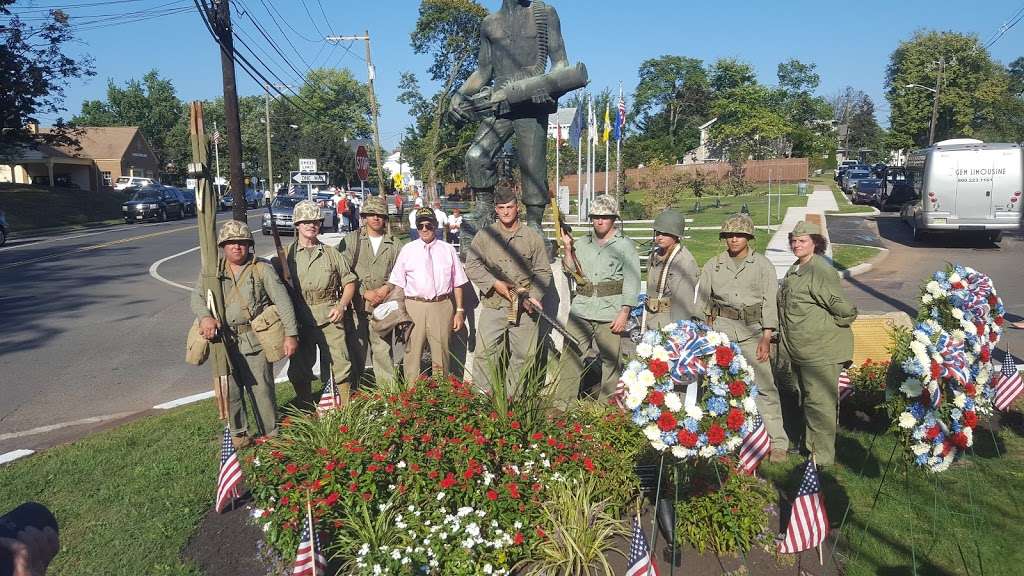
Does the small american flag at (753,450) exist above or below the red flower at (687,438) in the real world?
below

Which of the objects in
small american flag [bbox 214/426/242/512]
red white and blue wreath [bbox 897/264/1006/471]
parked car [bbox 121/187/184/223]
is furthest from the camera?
parked car [bbox 121/187/184/223]

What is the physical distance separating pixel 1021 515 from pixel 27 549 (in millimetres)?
5165

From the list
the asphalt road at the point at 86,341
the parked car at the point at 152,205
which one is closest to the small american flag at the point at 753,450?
the asphalt road at the point at 86,341

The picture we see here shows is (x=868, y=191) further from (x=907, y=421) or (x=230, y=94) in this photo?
(x=907, y=421)

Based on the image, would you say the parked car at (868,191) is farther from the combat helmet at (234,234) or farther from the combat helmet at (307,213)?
the combat helmet at (234,234)

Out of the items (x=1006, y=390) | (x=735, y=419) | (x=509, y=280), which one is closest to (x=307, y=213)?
(x=509, y=280)

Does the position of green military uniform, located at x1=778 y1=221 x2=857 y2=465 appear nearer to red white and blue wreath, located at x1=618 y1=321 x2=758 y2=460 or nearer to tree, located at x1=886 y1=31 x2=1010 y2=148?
red white and blue wreath, located at x1=618 y1=321 x2=758 y2=460

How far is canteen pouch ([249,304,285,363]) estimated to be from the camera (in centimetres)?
508

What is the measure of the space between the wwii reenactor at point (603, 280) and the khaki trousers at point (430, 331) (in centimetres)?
99

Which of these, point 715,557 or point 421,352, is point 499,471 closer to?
point 715,557

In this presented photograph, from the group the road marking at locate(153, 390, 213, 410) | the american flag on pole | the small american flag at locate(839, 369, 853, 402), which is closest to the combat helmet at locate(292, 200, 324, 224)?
the road marking at locate(153, 390, 213, 410)

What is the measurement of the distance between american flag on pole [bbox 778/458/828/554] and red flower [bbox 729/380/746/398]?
0.70m

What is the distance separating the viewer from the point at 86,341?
32.3 feet

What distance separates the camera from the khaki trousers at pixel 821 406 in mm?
4922
